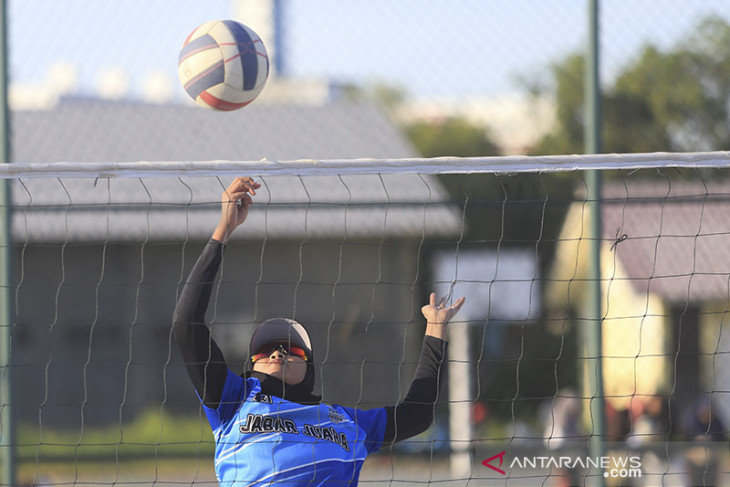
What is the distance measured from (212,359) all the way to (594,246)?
272cm

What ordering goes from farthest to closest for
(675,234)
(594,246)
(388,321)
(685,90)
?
(388,321) < (675,234) < (685,90) < (594,246)

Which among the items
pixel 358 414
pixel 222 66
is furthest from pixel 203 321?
pixel 222 66

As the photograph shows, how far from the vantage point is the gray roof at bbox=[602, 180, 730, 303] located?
672cm

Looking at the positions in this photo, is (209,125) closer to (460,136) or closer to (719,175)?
(719,175)

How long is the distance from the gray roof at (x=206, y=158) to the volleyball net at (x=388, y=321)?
5 centimetres

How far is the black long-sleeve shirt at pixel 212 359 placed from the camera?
3271 mm

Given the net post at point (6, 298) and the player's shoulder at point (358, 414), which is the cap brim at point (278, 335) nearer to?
the player's shoulder at point (358, 414)

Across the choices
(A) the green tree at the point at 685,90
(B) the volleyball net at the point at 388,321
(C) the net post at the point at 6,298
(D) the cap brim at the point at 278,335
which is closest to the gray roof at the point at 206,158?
(B) the volleyball net at the point at 388,321

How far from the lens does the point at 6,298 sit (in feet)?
17.1

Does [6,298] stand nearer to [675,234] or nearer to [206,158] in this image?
[675,234]

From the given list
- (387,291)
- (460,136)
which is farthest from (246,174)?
(460,136)

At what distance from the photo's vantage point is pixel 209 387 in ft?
11.2

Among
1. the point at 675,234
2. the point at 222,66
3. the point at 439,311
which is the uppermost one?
the point at 675,234

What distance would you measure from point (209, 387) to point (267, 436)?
0.27m
